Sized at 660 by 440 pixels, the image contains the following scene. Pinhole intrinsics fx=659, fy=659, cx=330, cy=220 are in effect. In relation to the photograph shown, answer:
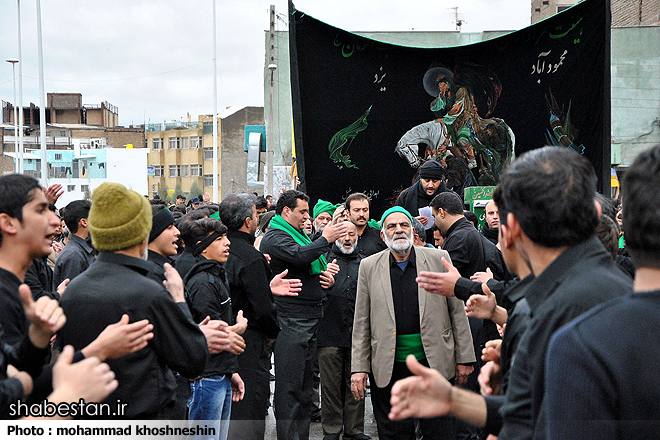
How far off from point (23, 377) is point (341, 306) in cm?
435

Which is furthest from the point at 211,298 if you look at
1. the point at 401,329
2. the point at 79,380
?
the point at 79,380

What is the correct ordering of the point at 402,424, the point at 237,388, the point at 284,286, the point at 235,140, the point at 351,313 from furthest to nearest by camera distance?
the point at 235,140 < the point at 351,313 < the point at 284,286 < the point at 237,388 < the point at 402,424

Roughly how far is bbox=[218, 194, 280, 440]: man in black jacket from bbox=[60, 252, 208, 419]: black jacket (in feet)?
7.73

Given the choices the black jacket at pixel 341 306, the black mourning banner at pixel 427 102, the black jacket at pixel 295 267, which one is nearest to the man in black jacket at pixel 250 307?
the black jacket at pixel 295 267

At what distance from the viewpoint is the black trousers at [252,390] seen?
18.1 ft

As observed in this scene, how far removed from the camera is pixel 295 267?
242 inches

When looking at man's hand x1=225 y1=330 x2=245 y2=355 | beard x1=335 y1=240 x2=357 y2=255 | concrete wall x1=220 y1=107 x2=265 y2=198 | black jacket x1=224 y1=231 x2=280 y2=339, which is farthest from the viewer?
concrete wall x1=220 y1=107 x2=265 y2=198

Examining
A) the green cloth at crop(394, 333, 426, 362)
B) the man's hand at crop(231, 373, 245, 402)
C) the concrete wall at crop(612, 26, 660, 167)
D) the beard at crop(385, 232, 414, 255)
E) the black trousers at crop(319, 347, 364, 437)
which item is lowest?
the black trousers at crop(319, 347, 364, 437)

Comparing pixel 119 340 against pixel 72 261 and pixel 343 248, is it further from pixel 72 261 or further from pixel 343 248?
pixel 343 248

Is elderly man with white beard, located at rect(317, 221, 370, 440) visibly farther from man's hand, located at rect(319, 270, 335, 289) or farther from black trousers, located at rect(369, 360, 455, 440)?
black trousers, located at rect(369, 360, 455, 440)

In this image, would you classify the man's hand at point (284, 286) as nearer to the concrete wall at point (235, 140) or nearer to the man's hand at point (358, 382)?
the man's hand at point (358, 382)

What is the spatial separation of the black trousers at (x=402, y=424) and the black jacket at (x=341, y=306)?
1.40 meters

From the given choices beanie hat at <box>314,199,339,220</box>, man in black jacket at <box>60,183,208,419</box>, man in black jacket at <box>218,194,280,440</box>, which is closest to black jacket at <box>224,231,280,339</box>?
man in black jacket at <box>218,194,280,440</box>

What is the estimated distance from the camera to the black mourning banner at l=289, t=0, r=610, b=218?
27.5 feet
